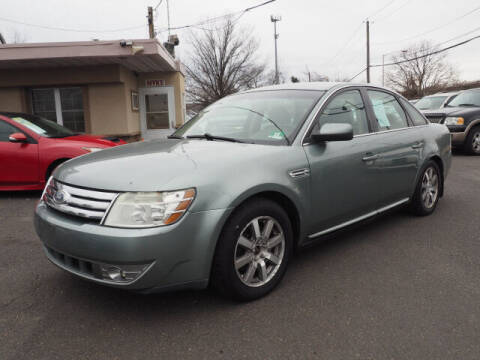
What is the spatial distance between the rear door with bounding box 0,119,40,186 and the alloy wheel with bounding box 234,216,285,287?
15.2ft

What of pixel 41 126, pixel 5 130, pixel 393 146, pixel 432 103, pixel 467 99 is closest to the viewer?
pixel 393 146

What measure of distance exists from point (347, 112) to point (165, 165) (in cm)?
192

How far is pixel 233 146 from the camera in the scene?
9.65 ft

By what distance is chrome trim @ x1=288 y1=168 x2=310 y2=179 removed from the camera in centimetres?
289

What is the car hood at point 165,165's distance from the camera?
7.73ft

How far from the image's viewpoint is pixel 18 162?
599 centimetres

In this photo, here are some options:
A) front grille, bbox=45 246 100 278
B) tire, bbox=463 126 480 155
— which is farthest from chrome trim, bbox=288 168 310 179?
tire, bbox=463 126 480 155

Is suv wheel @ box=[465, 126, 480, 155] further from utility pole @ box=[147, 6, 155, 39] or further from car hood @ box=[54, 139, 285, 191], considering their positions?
utility pole @ box=[147, 6, 155, 39]

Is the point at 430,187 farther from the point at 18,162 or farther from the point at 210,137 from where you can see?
the point at 18,162

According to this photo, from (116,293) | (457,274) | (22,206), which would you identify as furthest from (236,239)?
(22,206)

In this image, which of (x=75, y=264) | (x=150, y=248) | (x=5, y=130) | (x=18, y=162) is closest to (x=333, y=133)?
(x=150, y=248)

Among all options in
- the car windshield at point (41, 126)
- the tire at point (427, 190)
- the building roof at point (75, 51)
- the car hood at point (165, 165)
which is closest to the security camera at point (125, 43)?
the building roof at point (75, 51)

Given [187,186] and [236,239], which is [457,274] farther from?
[187,186]

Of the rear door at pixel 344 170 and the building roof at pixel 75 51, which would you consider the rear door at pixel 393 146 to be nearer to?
the rear door at pixel 344 170
